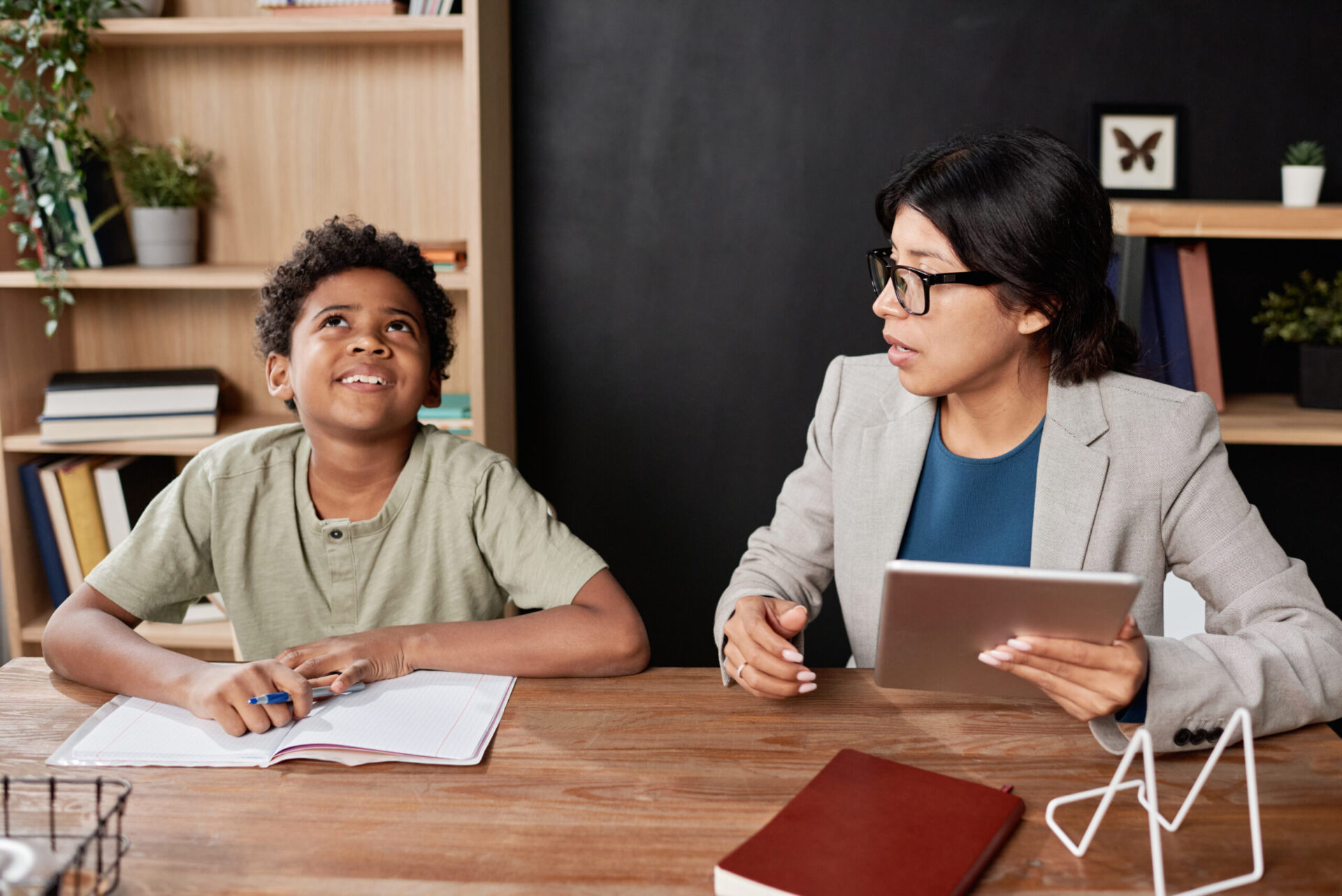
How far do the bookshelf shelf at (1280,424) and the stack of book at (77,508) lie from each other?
2363 mm

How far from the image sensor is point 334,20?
2.22 meters

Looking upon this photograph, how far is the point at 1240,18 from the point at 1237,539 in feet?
5.14

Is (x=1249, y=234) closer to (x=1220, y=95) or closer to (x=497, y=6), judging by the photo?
(x=1220, y=95)

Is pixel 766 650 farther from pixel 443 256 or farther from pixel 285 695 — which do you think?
pixel 443 256

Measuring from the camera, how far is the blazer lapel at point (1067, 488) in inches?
55.7

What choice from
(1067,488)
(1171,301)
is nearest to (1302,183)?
(1171,301)

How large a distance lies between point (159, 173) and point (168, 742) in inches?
69.6

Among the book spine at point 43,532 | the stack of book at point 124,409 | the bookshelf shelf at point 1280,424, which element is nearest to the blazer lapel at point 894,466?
the bookshelf shelf at point 1280,424

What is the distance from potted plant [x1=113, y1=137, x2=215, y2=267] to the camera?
2.46 m

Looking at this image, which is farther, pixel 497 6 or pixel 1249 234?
pixel 497 6

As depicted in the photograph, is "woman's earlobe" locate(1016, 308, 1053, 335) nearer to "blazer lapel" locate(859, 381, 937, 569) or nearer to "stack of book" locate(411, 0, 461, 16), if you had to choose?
"blazer lapel" locate(859, 381, 937, 569)

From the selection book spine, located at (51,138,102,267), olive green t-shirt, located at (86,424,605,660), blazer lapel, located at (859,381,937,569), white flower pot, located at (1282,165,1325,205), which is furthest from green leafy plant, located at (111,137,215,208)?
white flower pot, located at (1282,165,1325,205)

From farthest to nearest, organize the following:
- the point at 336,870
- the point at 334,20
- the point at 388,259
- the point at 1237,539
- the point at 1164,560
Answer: the point at 334,20
the point at 388,259
the point at 1164,560
the point at 1237,539
the point at 336,870

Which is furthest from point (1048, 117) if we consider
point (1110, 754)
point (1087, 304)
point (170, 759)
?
point (170, 759)
